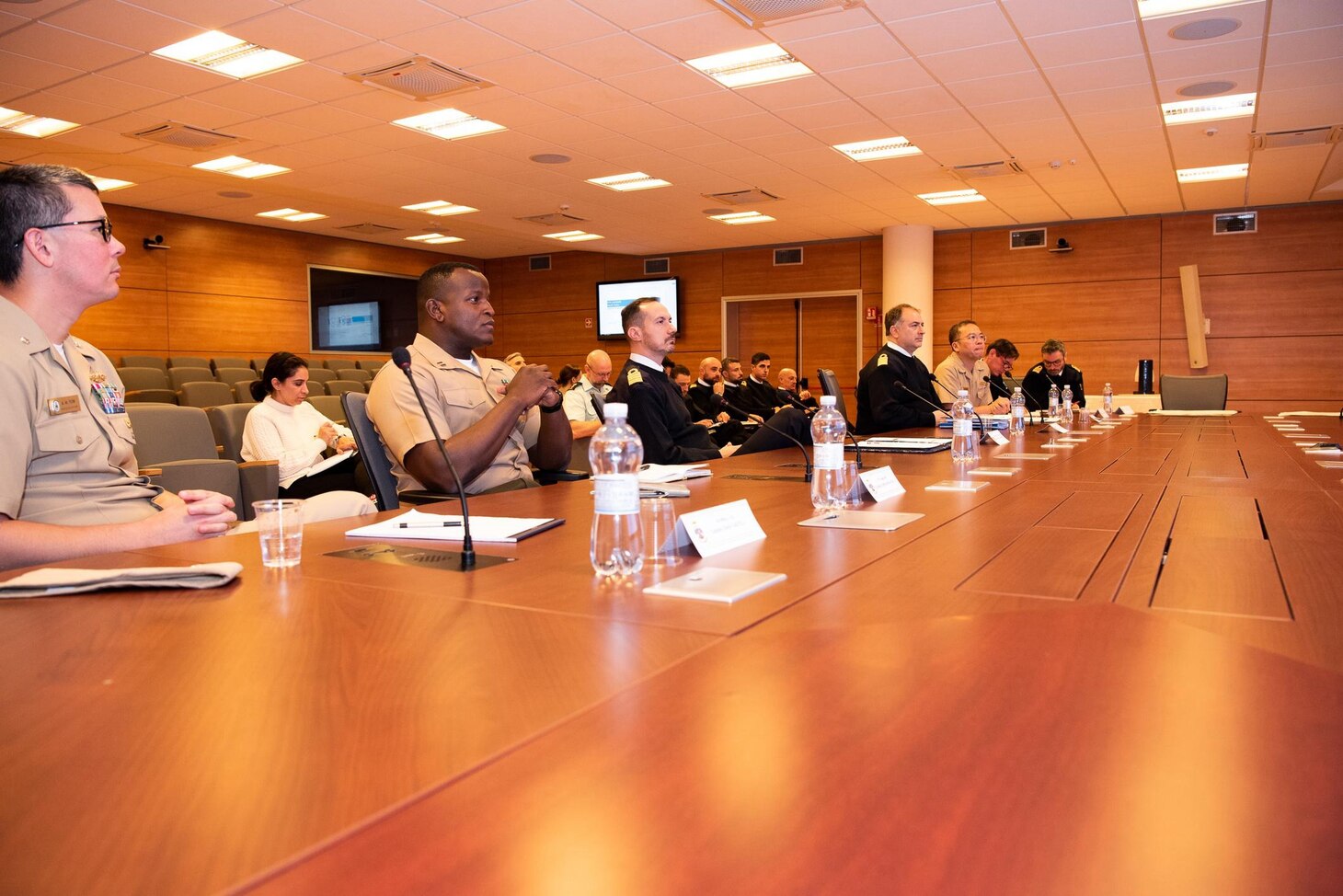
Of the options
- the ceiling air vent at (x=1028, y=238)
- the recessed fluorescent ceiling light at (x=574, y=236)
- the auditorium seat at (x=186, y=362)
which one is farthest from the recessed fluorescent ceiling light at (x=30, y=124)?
the ceiling air vent at (x=1028, y=238)

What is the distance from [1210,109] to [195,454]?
6740mm

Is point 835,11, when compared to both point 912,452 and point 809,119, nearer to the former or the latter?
point 809,119

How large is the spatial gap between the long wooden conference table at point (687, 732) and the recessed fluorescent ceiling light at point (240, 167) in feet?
25.9

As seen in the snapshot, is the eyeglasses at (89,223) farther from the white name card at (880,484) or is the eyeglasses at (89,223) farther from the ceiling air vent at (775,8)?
the ceiling air vent at (775,8)

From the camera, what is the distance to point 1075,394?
8.33 meters

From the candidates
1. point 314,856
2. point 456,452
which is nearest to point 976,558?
point 314,856

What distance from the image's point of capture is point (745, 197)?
373 inches

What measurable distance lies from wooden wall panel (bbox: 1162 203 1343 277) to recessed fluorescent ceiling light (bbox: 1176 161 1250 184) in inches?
69.0

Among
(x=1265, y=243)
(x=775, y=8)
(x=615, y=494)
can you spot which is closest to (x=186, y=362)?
(x=775, y=8)

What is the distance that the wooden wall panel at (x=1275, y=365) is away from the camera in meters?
10.1

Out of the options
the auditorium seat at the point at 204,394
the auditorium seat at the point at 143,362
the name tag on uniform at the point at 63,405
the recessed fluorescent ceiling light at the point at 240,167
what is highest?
the recessed fluorescent ceiling light at the point at 240,167

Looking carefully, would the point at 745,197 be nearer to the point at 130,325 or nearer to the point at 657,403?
the point at 657,403

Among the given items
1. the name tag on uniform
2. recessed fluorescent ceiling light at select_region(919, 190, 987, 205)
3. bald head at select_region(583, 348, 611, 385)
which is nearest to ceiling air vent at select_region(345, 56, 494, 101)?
bald head at select_region(583, 348, 611, 385)

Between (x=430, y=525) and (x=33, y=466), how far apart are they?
0.79 metres
